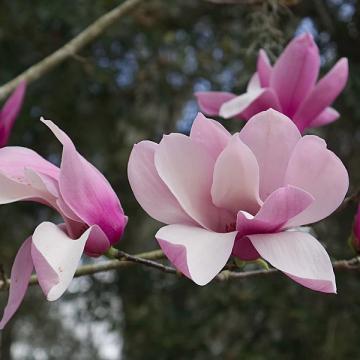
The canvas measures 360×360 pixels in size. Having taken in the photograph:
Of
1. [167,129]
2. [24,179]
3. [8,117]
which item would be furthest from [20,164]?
[167,129]

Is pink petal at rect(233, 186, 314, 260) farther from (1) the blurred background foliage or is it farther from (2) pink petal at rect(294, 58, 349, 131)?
(1) the blurred background foliage

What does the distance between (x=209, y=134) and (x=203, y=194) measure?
2.0 inches

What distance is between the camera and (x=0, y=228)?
2475 mm

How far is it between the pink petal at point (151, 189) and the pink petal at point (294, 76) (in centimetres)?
33

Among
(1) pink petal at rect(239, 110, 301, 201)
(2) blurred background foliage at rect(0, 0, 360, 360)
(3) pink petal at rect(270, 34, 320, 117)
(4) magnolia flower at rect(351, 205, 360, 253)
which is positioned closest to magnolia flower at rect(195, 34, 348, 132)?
(3) pink petal at rect(270, 34, 320, 117)

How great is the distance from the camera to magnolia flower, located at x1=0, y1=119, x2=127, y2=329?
0.53m

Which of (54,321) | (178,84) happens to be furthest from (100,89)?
(54,321)

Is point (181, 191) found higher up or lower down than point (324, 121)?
higher up

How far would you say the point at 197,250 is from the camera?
0.50m

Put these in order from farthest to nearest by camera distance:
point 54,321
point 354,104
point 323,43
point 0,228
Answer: point 54,321, point 0,228, point 323,43, point 354,104

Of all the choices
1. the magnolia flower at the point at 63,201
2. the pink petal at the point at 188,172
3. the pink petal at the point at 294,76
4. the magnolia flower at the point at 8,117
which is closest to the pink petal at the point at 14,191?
the magnolia flower at the point at 63,201

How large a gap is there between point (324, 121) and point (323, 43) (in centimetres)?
119

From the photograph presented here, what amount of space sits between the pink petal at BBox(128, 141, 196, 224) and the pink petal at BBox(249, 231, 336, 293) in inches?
2.6

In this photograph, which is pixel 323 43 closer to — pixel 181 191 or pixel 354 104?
pixel 354 104
